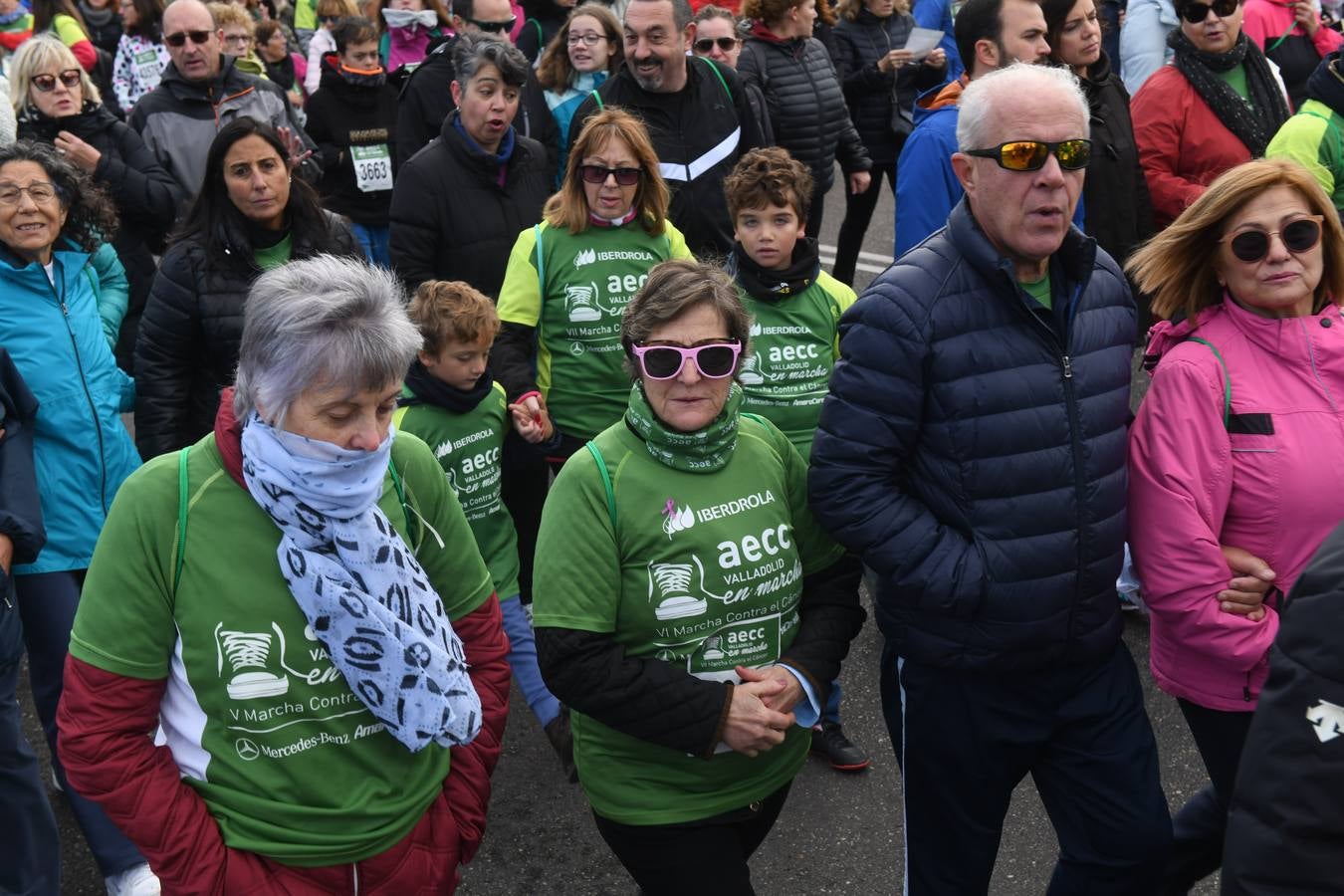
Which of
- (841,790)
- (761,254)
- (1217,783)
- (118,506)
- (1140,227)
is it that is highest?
(118,506)

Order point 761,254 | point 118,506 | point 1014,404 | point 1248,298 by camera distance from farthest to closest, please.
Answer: point 761,254 < point 1248,298 < point 1014,404 < point 118,506

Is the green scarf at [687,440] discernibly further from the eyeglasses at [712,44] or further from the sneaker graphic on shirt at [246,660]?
the eyeglasses at [712,44]

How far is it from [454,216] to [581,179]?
2.37 ft

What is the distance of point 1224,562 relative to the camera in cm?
304

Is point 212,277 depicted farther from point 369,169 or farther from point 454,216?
point 369,169

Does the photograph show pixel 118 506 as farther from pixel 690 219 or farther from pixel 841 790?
pixel 690 219

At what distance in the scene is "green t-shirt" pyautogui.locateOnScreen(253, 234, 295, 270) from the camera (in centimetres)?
437

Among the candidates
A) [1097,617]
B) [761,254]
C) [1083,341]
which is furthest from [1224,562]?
[761,254]

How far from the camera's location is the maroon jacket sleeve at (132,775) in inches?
98.0

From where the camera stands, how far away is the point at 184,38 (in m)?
6.53

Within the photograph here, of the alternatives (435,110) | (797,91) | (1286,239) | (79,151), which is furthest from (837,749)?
(797,91)

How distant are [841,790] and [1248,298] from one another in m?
2.11

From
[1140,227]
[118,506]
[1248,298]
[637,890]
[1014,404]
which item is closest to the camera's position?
[118,506]

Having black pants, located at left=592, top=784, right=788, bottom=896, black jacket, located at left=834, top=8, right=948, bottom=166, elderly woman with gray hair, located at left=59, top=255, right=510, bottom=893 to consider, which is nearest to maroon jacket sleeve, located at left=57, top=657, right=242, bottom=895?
elderly woman with gray hair, located at left=59, top=255, right=510, bottom=893
